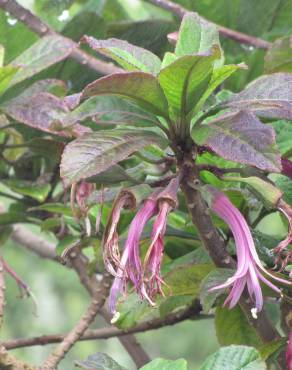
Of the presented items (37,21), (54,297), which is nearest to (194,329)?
(54,297)

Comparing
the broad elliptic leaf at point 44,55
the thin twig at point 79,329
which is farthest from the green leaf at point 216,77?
the thin twig at point 79,329

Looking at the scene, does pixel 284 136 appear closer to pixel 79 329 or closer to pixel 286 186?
pixel 286 186

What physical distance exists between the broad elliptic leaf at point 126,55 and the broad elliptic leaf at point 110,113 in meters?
0.04

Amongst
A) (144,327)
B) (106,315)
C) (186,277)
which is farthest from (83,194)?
(106,315)

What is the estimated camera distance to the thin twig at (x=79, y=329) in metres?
1.01

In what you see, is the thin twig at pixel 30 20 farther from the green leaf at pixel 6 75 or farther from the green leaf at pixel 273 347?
the green leaf at pixel 273 347

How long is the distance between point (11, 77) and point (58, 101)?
0.21ft

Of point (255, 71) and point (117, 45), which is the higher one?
point (117, 45)

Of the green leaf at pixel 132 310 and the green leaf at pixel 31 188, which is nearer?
the green leaf at pixel 132 310

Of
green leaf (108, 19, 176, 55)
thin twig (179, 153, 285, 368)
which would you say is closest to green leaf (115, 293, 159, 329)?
thin twig (179, 153, 285, 368)

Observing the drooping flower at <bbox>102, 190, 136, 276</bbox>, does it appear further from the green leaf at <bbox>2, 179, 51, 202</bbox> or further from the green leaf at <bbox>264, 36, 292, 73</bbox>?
the green leaf at <bbox>2, 179, 51, 202</bbox>

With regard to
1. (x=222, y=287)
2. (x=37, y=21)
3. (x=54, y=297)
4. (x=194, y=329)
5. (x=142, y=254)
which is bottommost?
(x=194, y=329)

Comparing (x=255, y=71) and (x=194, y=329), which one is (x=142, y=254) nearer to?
(x=255, y=71)

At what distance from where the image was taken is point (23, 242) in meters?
1.77
